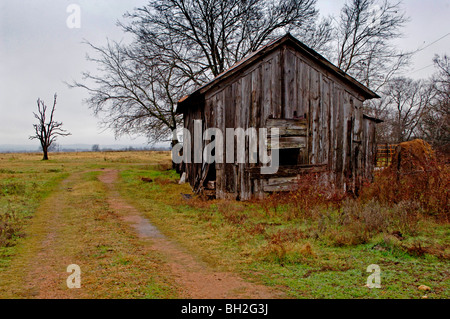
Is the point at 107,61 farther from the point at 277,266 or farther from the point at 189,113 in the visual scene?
the point at 277,266

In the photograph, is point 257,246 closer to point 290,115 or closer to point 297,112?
point 290,115

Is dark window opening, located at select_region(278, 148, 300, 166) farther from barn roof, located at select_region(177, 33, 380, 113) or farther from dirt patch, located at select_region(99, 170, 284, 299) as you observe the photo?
dirt patch, located at select_region(99, 170, 284, 299)

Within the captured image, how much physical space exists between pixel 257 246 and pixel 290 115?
24.2ft

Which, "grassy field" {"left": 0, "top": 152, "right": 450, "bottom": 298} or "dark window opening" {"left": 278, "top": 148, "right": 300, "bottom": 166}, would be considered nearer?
"grassy field" {"left": 0, "top": 152, "right": 450, "bottom": 298}

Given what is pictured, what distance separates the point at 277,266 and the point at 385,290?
1.81 m

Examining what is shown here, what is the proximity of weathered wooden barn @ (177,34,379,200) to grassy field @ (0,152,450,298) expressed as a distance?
1424 millimetres

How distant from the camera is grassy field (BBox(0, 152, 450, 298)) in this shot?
5.17 metres

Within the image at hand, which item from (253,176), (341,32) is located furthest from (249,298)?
(341,32)

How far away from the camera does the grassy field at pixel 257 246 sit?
5.17 meters

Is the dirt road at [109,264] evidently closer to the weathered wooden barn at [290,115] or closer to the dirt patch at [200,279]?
the dirt patch at [200,279]

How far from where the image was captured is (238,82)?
12.9 meters

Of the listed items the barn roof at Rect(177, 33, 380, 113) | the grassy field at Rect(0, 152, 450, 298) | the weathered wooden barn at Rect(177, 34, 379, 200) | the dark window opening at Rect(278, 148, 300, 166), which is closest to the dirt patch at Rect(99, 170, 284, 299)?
the grassy field at Rect(0, 152, 450, 298)

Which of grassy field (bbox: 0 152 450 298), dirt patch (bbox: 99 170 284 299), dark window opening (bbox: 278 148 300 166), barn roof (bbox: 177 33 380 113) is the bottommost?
dirt patch (bbox: 99 170 284 299)

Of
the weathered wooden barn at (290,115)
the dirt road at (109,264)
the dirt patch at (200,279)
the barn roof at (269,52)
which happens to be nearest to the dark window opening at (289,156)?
the weathered wooden barn at (290,115)
